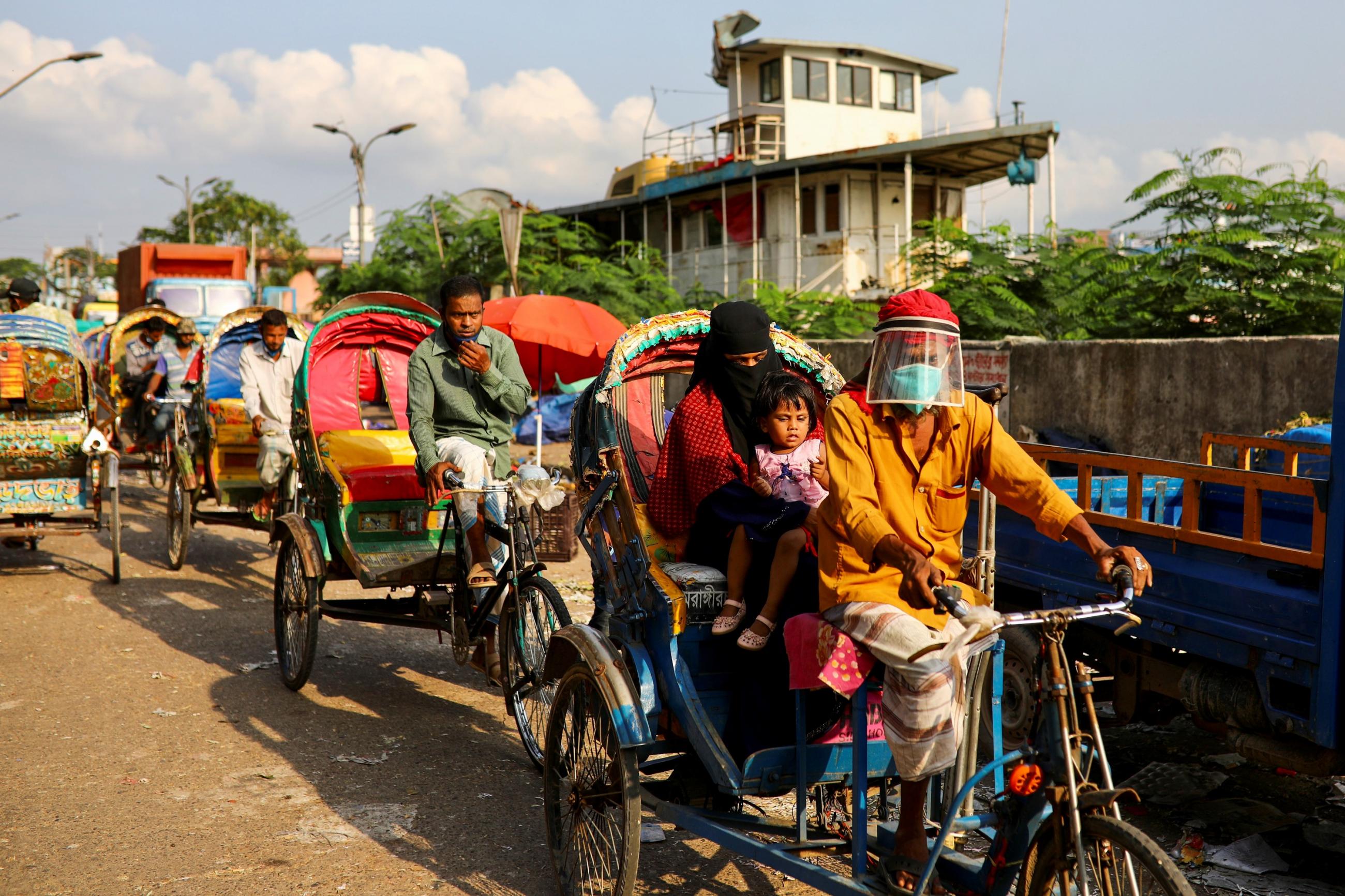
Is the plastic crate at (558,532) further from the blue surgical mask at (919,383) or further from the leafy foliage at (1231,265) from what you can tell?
the leafy foliage at (1231,265)

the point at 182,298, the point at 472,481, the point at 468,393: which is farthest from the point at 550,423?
the point at 472,481

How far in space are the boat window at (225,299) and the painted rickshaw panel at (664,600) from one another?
18173 millimetres

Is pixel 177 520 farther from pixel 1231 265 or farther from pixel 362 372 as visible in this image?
pixel 1231 265

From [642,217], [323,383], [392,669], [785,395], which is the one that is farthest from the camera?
[642,217]

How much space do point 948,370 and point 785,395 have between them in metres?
0.94

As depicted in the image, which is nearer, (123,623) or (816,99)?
(123,623)

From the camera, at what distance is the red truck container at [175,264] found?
2217 cm

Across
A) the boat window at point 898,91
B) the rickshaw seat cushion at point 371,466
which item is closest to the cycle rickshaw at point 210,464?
the rickshaw seat cushion at point 371,466

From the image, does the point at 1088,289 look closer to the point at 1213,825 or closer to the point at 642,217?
the point at 1213,825

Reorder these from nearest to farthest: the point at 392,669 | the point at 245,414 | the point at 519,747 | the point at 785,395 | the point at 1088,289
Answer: the point at 785,395
the point at 519,747
the point at 392,669
the point at 245,414
the point at 1088,289

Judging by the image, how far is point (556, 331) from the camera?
11.2m

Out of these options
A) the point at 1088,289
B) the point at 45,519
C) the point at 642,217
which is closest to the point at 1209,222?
the point at 1088,289

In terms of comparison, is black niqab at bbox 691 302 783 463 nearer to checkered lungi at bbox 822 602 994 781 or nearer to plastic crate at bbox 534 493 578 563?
checkered lungi at bbox 822 602 994 781

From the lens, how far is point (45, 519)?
30.4 ft
